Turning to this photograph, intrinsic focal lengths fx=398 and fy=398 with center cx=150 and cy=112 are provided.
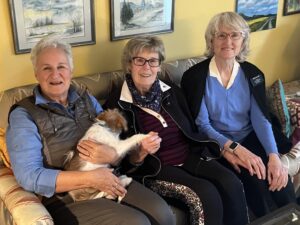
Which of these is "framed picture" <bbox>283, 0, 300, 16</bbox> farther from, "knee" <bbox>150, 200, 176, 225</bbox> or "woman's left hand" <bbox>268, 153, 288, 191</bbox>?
"knee" <bbox>150, 200, 176, 225</bbox>

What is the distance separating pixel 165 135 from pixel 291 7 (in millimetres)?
2068

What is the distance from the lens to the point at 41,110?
5.98ft

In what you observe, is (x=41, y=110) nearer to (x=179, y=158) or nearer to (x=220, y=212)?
(x=179, y=158)

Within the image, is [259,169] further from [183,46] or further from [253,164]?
[183,46]

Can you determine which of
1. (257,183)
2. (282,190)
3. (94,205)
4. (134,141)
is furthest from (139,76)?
(282,190)

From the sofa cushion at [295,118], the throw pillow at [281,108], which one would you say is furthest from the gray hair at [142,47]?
the sofa cushion at [295,118]

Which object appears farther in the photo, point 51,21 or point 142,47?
point 51,21

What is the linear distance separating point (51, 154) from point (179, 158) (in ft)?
2.31

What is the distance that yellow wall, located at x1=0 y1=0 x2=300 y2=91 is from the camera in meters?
2.20

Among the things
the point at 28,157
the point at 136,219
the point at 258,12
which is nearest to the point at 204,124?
the point at 136,219

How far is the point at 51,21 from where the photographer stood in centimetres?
225

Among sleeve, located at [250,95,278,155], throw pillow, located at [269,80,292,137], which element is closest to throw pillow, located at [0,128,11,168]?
sleeve, located at [250,95,278,155]

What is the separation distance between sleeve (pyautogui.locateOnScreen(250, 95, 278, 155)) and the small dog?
78 cm

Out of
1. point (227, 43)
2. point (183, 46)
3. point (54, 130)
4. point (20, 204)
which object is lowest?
point (20, 204)
